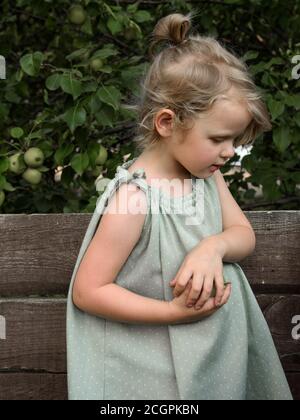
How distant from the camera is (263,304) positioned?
2.12 m

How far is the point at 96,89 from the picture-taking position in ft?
8.23

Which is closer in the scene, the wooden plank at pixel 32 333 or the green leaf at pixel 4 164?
the wooden plank at pixel 32 333

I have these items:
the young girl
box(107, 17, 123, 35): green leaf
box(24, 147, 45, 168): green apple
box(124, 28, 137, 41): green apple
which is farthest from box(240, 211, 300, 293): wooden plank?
box(124, 28, 137, 41): green apple

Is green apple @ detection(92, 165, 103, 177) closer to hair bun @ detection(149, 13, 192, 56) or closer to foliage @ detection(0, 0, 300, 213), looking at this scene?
foliage @ detection(0, 0, 300, 213)

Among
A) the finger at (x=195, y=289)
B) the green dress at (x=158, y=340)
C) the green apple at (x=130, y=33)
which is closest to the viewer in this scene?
the finger at (x=195, y=289)

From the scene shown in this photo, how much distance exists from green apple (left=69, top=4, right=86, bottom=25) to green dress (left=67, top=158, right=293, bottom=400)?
1.49 meters

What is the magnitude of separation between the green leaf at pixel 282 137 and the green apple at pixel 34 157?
2.54 ft

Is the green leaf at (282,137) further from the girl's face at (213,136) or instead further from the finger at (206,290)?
the finger at (206,290)

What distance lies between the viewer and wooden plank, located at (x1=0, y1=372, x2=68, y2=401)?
2152 mm

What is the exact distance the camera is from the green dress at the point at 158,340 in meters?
1.70

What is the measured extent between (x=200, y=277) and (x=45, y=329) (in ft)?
2.23

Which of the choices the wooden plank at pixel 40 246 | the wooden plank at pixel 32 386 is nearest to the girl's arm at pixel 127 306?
the wooden plank at pixel 40 246

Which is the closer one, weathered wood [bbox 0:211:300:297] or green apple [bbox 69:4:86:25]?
weathered wood [bbox 0:211:300:297]

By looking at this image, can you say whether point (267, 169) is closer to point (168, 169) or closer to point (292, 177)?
point (292, 177)
